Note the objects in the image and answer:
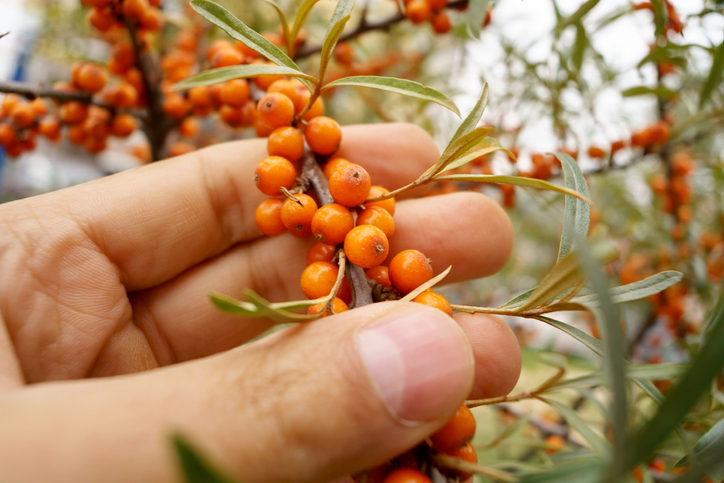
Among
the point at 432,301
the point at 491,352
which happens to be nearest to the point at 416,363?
the point at 432,301

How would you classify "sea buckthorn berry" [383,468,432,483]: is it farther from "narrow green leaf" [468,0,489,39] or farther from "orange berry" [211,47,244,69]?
"orange berry" [211,47,244,69]

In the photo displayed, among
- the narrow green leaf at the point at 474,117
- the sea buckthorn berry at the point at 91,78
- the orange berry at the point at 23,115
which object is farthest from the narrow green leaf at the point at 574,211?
the orange berry at the point at 23,115

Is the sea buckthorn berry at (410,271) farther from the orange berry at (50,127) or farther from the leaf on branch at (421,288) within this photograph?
the orange berry at (50,127)

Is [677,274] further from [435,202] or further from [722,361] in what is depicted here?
[435,202]

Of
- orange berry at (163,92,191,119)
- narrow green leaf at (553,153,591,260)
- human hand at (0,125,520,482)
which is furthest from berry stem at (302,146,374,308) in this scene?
orange berry at (163,92,191,119)

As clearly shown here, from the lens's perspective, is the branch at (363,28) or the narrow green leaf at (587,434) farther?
the branch at (363,28)

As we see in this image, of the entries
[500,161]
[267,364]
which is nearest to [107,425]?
[267,364]

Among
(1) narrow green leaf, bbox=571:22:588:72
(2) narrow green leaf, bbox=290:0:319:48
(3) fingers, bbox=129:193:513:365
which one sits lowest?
(3) fingers, bbox=129:193:513:365
